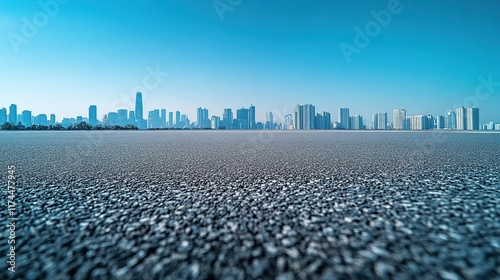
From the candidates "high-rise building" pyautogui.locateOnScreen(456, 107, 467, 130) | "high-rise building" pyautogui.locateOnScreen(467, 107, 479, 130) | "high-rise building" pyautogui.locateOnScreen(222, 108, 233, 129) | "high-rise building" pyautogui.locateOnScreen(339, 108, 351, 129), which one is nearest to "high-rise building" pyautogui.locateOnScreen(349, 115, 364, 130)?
"high-rise building" pyautogui.locateOnScreen(339, 108, 351, 129)

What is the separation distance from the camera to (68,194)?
14.7 ft

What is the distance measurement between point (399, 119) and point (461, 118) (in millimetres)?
27668

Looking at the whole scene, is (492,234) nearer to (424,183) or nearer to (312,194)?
(312,194)

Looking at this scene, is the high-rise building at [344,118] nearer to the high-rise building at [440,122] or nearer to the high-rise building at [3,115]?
the high-rise building at [440,122]

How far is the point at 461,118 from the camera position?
93375 millimetres

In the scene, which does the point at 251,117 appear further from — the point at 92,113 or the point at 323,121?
the point at 92,113

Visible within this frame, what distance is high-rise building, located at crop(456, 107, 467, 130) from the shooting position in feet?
304

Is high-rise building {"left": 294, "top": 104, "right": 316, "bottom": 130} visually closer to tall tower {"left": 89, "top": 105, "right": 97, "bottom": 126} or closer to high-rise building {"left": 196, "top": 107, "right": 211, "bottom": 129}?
high-rise building {"left": 196, "top": 107, "right": 211, "bottom": 129}

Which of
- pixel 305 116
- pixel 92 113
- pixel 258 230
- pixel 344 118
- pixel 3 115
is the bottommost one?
pixel 258 230

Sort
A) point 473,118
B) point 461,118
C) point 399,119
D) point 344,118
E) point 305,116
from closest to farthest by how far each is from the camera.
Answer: point 473,118
point 461,118
point 399,119
point 305,116
point 344,118

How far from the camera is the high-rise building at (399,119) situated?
118938mm

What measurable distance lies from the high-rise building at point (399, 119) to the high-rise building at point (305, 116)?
43018 mm

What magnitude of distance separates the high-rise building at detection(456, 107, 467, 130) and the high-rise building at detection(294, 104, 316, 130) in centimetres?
5993

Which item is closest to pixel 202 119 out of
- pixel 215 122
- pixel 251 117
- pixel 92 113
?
pixel 215 122
